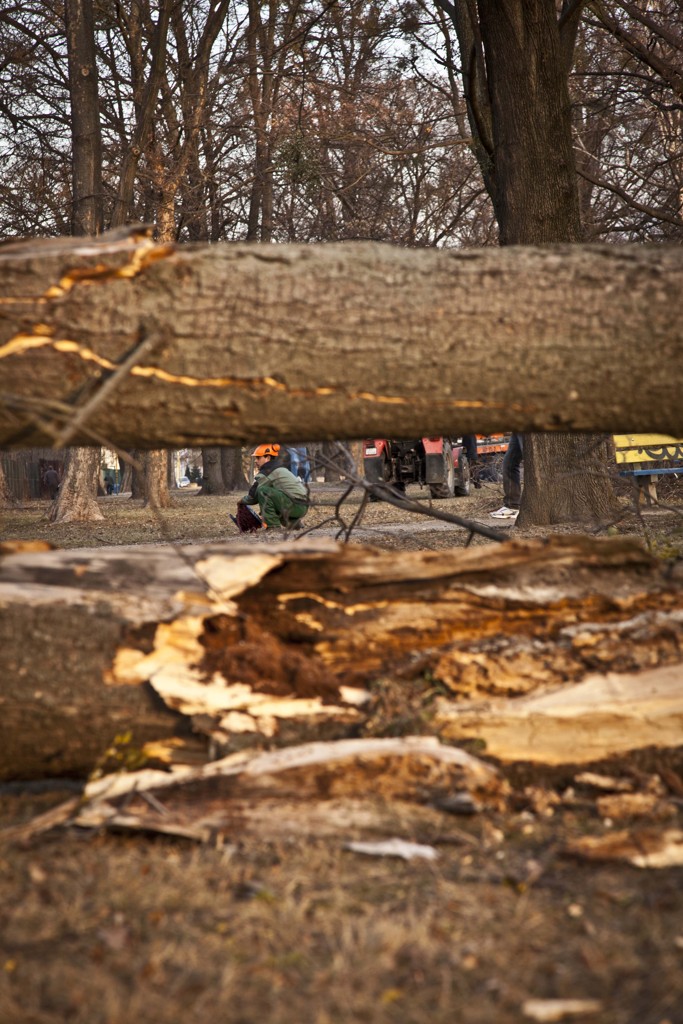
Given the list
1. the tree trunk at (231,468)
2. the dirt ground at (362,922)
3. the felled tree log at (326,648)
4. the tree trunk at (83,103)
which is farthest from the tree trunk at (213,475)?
the dirt ground at (362,922)

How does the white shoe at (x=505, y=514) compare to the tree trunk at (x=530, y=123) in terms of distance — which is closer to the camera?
the tree trunk at (x=530, y=123)

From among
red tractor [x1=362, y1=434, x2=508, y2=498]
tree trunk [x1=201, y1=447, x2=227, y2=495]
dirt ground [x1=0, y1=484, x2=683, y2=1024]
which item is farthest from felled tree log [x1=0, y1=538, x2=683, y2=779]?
tree trunk [x1=201, y1=447, x2=227, y2=495]

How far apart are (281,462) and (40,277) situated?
789cm

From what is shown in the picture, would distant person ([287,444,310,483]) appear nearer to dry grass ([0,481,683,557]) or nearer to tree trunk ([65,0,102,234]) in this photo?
dry grass ([0,481,683,557])

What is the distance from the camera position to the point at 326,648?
2.95 meters

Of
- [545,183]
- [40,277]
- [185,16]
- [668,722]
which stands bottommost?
[668,722]

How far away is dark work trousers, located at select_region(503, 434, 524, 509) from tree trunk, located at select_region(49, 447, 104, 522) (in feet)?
20.1

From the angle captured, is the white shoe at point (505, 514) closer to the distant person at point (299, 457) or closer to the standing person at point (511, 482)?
the standing person at point (511, 482)

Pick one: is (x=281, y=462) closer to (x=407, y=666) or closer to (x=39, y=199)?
(x=407, y=666)

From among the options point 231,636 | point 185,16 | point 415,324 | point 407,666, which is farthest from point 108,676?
point 185,16

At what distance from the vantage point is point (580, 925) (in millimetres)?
2090

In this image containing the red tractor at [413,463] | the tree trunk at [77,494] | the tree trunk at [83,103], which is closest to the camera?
the tree trunk at [77,494]

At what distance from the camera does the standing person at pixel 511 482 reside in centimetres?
1226

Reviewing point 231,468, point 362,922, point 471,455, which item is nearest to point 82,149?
point 471,455
